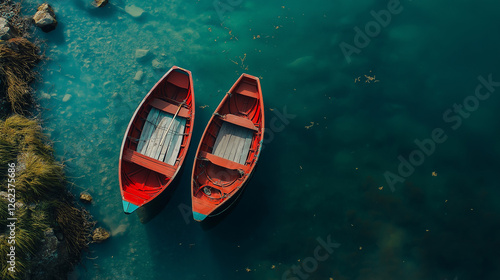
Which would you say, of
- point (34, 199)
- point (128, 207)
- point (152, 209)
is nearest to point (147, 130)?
point (152, 209)

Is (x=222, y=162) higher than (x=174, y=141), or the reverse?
(x=174, y=141)

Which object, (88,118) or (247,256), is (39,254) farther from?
(247,256)

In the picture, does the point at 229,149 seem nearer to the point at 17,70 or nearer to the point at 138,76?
the point at 138,76

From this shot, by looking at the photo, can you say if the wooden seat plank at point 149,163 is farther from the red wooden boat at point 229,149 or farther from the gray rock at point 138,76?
the gray rock at point 138,76

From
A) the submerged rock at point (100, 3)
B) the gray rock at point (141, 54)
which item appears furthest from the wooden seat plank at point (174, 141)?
the submerged rock at point (100, 3)

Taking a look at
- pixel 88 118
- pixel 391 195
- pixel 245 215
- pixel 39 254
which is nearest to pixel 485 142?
pixel 391 195

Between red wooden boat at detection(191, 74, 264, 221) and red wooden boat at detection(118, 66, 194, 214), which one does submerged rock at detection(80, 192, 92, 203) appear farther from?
red wooden boat at detection(191, 74, 264, 221)

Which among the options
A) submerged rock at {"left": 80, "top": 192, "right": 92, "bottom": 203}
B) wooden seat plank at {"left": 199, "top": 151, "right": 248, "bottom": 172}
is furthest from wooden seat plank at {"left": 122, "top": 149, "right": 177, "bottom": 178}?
submerged rock at {"left": 80, "top": 192, "right": 92, "bottom": 203}
